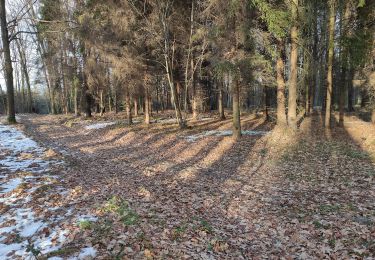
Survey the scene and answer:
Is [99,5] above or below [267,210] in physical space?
above

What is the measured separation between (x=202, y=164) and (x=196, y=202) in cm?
420

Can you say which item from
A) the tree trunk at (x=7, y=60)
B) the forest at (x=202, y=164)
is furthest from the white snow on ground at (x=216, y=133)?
the tree trunk at (x=7, y=60)

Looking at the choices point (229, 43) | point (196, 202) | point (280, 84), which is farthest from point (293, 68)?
point (196, 202)

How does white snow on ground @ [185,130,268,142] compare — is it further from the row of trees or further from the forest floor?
the forest floor

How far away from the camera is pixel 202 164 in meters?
11.4

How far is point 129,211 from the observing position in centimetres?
605

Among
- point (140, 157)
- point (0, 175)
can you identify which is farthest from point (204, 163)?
point (0, 175)

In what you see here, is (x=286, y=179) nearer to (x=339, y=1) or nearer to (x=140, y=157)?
(x=140, y=157)

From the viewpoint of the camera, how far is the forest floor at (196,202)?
4.98 metres

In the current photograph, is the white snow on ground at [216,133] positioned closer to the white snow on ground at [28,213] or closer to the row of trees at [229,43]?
the row of trees at [229,43]

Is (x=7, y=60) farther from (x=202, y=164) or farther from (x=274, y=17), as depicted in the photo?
(x=274, y=17)

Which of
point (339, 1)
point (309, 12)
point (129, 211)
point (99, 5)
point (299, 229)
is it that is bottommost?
point (299, 229)

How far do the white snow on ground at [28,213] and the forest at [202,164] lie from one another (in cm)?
3

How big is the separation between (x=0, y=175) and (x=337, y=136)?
1404cm
